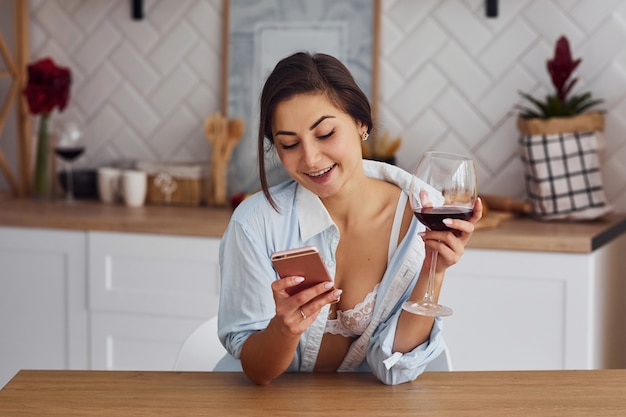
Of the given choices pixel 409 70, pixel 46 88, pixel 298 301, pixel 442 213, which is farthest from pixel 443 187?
pixel 46 88

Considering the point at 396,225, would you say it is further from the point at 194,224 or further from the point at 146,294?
the point at 146,294

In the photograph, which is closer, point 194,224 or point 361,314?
point 361,314

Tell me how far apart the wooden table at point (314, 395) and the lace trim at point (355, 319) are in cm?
16

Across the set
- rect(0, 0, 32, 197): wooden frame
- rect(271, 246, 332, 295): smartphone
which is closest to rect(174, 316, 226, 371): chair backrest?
rect(271, 246, 332, 295): smartphone

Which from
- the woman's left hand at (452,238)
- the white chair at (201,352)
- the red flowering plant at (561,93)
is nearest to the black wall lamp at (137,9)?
the red flowering plant at (561,93)

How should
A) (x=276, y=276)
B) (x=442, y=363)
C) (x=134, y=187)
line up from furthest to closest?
(x=134, y=187), (x=442, y=363), (x=276, y=276)

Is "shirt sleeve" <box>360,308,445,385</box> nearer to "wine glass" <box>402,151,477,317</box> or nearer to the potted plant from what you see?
"wine glass" <box>402,151,477,317</box>

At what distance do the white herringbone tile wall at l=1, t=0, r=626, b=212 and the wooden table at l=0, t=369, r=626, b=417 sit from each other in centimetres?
167

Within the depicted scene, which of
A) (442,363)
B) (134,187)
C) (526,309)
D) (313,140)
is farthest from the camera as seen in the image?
(134,187)

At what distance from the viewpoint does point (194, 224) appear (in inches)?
117

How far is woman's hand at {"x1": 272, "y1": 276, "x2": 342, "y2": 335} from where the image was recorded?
146 centimetres

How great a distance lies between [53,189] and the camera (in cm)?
367

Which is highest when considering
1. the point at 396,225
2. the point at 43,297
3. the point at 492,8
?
the point at 492,8

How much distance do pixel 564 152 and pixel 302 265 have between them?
5.61 ft
